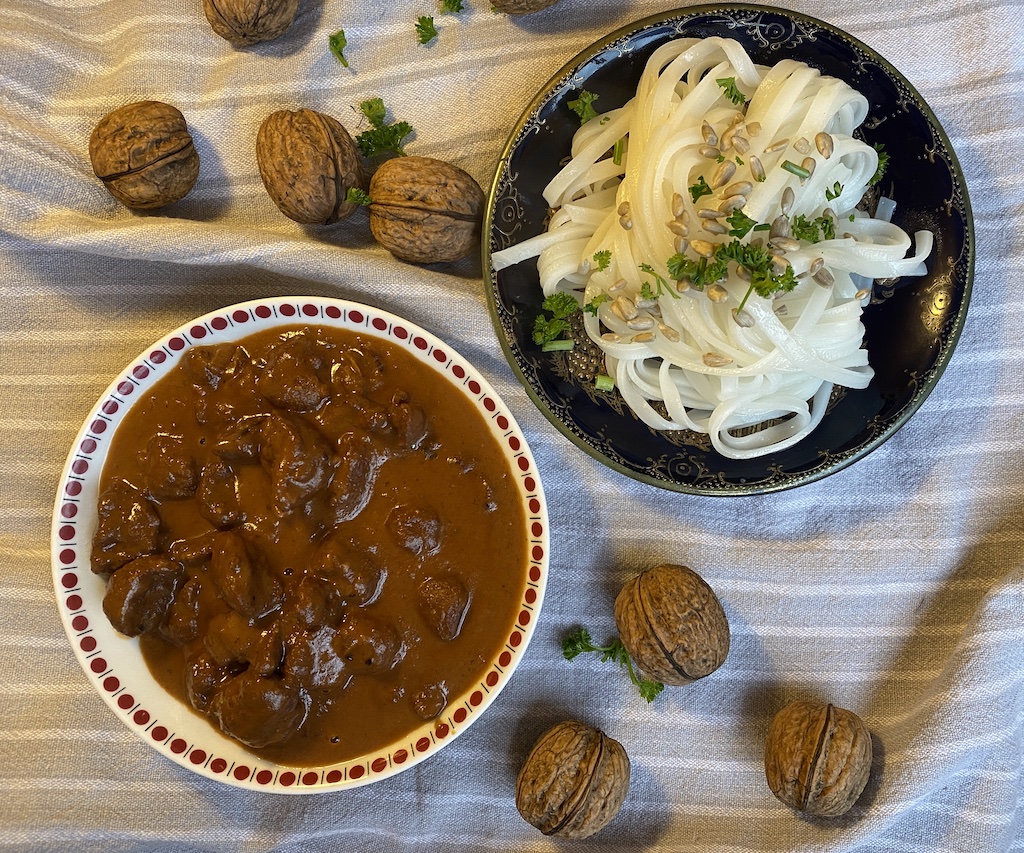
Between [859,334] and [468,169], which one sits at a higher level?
[468,169]

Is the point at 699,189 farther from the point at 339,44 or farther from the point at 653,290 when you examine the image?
the point at 339,44

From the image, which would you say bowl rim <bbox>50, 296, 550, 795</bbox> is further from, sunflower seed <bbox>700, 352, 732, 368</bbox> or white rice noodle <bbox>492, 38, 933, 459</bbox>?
sunflower seed <bbox>700, 352, 732, 368</bbox>

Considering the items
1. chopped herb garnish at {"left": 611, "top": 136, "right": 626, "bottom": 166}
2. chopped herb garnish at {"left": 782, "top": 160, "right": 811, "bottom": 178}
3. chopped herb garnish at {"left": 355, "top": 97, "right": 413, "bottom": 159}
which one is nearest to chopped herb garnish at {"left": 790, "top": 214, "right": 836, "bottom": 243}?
chopped herb garnish at {"left": 782, "top": 160, "right": 811, "bottom": 178}

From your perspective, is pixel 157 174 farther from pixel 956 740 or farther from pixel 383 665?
pixel 956 740

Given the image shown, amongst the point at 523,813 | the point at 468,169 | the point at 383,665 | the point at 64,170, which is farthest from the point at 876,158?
the point at 64,170

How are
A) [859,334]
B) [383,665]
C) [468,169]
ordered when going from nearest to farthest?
[383,665]
[859,334]
[468,169]

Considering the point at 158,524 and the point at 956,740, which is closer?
the point at 158,524

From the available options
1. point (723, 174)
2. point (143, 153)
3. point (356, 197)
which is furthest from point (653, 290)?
point (143, 153)
